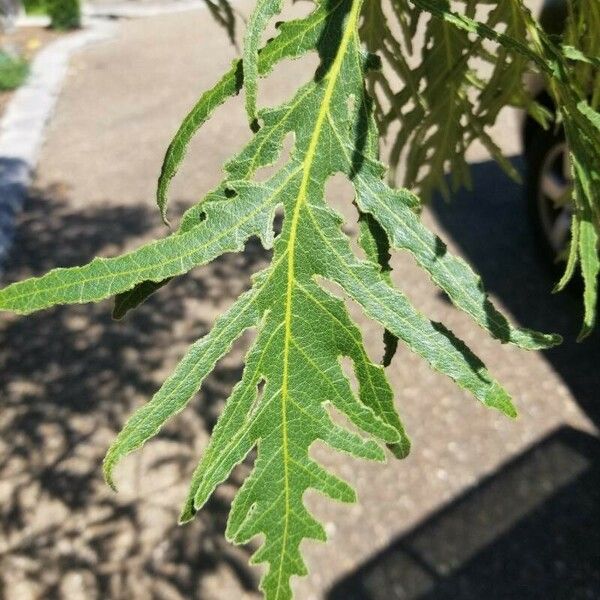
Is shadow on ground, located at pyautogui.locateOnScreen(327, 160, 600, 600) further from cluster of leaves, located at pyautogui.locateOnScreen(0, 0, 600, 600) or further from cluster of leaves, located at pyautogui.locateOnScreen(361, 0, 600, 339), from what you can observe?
cluster of leaves, located at pyautogui.locateOnScreen(0, 0, 600, 600)

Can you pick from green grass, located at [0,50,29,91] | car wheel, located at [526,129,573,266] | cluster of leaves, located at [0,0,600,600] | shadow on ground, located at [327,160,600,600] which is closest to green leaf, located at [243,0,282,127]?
cluster of leaves, located at [0,0,600,600]

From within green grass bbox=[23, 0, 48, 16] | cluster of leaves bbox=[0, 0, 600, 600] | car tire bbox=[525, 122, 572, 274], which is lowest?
green grass bbox=[23, 0, 48, 16]

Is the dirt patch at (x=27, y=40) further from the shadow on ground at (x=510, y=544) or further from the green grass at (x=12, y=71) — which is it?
the shadow on ground at (x=510, y=544)

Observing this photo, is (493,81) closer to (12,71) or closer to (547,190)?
(547,190)

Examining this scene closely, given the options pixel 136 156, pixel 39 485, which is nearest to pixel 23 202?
pixel 136 156

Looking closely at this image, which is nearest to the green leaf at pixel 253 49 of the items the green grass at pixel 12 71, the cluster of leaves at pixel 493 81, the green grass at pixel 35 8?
the cluster of leaves at pixel 493 81

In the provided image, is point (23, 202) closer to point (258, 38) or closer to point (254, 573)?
point (254, 573)
